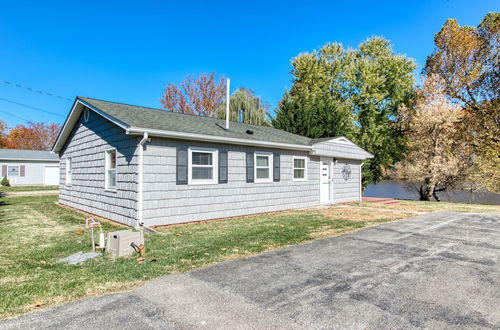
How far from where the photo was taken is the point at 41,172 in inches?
1091

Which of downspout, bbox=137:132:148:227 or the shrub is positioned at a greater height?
downspout, bbox=137:132:148:227

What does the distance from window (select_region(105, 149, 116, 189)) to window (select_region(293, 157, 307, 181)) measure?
6.55 metres

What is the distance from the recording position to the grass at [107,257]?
11.5 ft

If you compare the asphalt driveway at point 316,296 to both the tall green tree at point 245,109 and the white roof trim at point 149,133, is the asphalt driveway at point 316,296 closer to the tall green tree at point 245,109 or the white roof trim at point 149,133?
the white roof trim at point 149,133

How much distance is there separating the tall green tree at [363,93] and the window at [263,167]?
10419mm

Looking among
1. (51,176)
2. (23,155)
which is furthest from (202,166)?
(23,155)

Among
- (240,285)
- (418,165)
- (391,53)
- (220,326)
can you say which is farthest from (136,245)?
(391,53)

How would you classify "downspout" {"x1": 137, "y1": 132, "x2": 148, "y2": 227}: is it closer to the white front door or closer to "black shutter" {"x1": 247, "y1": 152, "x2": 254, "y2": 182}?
"black shutter" {"x1": 247, "y1": 152, "x2": 254, "y2": 182}

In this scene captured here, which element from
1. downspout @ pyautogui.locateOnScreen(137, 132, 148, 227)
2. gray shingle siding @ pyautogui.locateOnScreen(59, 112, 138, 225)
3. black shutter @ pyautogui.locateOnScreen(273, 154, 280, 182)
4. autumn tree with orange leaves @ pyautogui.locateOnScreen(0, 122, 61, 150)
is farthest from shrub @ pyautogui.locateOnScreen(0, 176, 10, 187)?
black shutter @ pyautogui.locateOnScreen(273, 154, 280, 182)

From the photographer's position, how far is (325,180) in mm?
12914

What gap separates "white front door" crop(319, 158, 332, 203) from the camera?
12.7 m

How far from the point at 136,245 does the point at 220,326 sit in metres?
3.01

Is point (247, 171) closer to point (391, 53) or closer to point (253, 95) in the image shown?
point (253, 95)

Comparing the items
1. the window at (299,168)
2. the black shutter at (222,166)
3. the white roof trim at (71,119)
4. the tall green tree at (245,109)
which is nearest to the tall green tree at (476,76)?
the window at (299,168)
